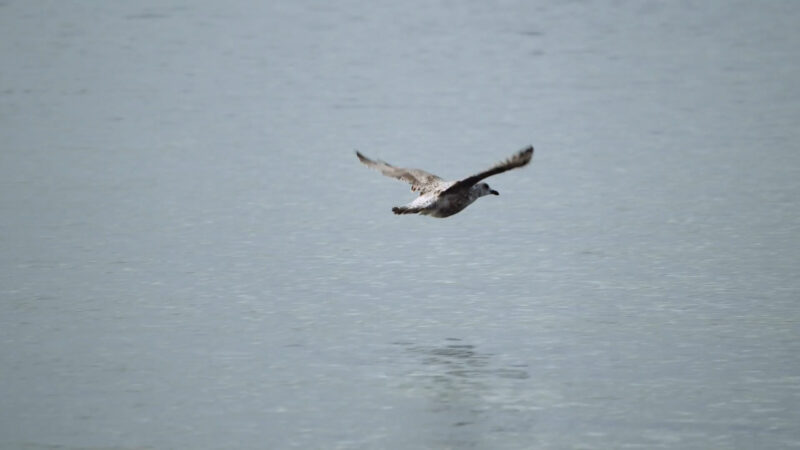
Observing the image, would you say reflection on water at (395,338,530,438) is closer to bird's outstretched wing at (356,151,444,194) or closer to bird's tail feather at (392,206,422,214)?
bird's tail feather at (392,206,422,214)

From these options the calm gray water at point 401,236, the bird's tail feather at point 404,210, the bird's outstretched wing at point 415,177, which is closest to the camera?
the calm gray water at point 401,236

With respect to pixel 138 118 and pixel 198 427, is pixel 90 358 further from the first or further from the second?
pixel 138 118

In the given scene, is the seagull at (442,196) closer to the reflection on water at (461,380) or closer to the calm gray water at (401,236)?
the calm gray water at (401,236)

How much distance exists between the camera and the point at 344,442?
7.25 m

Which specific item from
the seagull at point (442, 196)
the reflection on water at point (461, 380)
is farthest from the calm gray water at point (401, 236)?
the seagull at point (442, 196)

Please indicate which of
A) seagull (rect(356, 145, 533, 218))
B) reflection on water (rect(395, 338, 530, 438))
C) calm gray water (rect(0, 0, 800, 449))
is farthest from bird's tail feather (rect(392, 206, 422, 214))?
reflection on water (rect(395, 338, 530, 438))

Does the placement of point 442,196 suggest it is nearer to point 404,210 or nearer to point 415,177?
point 404,210

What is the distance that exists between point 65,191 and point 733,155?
6011mm

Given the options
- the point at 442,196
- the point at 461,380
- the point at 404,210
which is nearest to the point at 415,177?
the point at 442,196

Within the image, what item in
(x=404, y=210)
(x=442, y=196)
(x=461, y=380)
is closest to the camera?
(x=461, y=380)

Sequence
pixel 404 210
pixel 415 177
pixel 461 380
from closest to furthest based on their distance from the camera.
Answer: pixel 461 380, pixel 404 210, pixel 415 177

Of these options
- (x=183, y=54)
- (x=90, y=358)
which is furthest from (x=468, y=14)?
(x=90, y=358)

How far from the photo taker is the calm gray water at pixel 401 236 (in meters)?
7.78

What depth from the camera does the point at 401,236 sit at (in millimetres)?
11320
